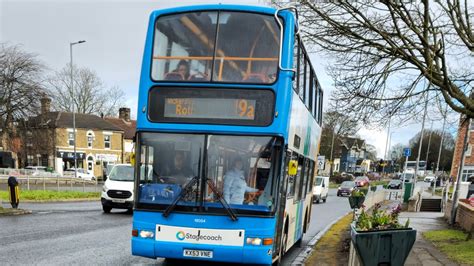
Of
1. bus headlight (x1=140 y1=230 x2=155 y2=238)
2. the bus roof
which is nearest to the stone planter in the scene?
bus headlight (x1=140 y1=230 x2=155 y2=238)

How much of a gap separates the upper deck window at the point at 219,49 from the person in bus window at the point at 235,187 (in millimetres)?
1480

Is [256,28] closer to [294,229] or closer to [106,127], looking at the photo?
[294,229]

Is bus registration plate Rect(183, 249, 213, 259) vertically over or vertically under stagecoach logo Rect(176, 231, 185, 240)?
under

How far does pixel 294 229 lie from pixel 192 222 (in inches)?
149

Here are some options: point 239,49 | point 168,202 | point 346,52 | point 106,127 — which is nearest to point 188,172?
point 168,202

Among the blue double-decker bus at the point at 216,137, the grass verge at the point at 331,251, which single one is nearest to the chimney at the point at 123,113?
the grass verge at the point at 331,251

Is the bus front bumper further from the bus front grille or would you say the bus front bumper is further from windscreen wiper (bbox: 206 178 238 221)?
the bus front grille

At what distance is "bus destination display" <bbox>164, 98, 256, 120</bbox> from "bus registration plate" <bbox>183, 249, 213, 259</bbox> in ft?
6.84

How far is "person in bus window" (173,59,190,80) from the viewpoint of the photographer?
7164 mm

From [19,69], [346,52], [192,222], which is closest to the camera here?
[192,222]

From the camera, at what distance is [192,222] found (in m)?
6.83

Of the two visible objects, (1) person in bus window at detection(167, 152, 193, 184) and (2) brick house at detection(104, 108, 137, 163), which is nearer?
(1) person in bus window at detection(167, 152, 193, 184)

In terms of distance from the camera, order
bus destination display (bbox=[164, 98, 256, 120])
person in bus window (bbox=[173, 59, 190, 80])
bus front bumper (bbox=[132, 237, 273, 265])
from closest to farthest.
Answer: bus front bumper (bbox=[132, 237, 273, 265])
bus destination display (bbox=[164, 98, 256, 120])
person in bus window (bbox=[173, 59, 190, 80])

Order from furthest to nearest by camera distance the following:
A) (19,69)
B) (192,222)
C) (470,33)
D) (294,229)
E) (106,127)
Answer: (106,127) → (19,69) → (294,229) → (470,33) → (192,222)
